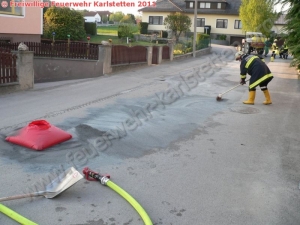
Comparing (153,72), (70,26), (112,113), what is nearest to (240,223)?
(112,113)

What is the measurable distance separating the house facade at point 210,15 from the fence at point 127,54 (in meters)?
32.0

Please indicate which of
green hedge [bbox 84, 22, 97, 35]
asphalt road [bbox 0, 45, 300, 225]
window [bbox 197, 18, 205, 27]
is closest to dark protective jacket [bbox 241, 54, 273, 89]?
asphalt road [bbox 0, 45, 300, 225]

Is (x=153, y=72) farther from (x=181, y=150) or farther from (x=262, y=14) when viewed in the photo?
(x=262, y=14)

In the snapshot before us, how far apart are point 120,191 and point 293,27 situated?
20.8 feet

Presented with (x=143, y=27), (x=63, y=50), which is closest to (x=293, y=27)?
(x=63, y=50)

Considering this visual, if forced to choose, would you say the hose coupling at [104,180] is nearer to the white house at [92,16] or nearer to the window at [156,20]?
the window at [156,20]

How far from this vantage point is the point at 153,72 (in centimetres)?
1672

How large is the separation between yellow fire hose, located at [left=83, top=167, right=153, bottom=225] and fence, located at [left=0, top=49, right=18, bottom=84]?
6744 millimetres

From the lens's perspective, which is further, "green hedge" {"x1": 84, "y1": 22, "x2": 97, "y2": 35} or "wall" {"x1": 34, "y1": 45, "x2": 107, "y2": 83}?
"green hedge" {"x1": 84, "y1": 22, "x2": 97, "y2": 35}

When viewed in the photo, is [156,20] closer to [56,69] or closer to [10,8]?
[10,8]

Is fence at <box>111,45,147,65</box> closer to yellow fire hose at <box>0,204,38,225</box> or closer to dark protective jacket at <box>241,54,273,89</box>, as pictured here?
dark protective jacket at <box>241,54,273,89</box>

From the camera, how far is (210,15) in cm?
5056

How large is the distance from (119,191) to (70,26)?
19.9m

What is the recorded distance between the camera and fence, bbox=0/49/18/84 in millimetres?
10022
